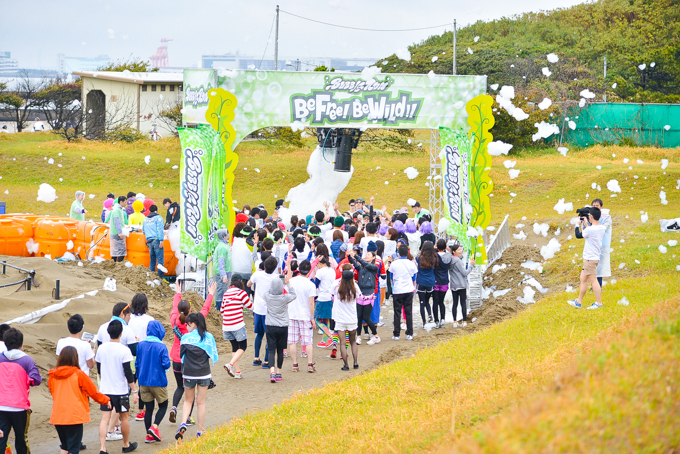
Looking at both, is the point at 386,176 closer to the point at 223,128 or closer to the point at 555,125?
the point at 555,125

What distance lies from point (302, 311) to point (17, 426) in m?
3.91

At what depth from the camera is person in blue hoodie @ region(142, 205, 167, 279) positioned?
1268cm

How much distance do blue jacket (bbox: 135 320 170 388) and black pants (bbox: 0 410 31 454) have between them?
3.52 ft

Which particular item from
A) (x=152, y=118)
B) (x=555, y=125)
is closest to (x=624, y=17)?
(x=555, y=125)

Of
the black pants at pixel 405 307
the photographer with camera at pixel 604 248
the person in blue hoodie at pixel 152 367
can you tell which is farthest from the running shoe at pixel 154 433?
the photographer with camera at pixel 604 248

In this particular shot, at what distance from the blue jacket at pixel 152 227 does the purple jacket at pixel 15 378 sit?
23.1 ft

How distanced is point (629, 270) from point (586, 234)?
464 cm

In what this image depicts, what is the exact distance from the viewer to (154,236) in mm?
12781

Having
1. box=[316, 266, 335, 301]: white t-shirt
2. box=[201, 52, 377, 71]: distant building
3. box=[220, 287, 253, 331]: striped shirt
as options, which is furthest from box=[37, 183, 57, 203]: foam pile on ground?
box=[220, 287, 253, 331]: striped shirt

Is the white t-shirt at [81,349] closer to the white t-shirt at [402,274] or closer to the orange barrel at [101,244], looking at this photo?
the white t-shirt at [402,274]

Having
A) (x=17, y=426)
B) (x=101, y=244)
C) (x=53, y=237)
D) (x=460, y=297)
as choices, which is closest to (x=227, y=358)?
(x=17, y=426)

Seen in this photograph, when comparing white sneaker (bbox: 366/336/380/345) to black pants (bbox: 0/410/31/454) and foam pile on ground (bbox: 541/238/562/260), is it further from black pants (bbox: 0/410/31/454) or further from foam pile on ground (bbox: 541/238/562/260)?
foam pile on ground (bbox: 541/238/562/260)

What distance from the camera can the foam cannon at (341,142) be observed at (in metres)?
18.0

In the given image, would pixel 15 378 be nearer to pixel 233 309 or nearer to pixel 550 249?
pixel 233 309
